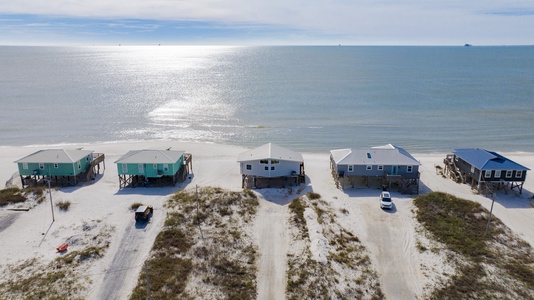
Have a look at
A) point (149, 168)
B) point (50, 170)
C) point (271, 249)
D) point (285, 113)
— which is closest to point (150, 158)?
point (149, 168)

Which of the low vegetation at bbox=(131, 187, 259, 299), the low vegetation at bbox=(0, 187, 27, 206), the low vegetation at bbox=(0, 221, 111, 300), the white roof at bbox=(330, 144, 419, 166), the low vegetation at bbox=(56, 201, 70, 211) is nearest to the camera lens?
the low vegetation at bbox=(0, 221, 111, 300)

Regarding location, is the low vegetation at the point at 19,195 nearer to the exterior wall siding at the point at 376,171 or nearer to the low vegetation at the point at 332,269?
the low vegetation at the point at 332,269

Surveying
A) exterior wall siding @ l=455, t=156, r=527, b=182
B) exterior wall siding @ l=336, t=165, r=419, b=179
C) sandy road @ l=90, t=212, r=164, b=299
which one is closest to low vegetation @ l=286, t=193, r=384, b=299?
exterior wall siding @ l=336, t=165, r=419, b=179

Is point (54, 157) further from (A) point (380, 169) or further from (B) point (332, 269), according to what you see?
(A) point (380, 169)

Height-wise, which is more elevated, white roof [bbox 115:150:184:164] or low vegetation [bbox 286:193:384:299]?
white roof [bbox 115:150:184:164]

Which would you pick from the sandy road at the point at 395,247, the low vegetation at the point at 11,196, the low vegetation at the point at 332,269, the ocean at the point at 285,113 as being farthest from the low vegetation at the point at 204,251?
the ocean at the point at 285,113

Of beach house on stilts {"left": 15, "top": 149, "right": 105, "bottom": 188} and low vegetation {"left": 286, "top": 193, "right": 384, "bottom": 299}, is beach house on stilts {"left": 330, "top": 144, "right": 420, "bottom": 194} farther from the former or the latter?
beach house on stilts {"left": 15, "top": 149, "right": 105, "bottom": 188}
